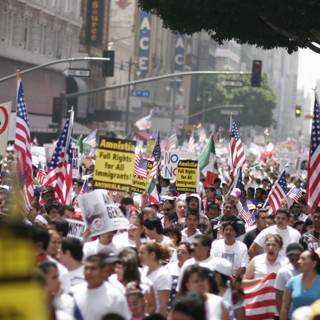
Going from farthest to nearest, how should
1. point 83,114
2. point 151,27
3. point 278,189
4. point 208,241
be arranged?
point 151,27
point 83,114
point 278,189
point 208,241

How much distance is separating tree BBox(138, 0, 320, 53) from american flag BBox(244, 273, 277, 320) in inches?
504

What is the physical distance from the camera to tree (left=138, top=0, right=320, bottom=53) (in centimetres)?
2312

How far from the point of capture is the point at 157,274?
9.13m

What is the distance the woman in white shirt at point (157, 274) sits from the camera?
9070mm

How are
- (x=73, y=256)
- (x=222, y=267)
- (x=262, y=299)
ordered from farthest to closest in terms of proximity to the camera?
(x=262, y=299) → (x=222, y=267) → (x=73, y=256)

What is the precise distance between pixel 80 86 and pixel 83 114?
5.44 meters

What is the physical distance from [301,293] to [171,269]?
1.14m

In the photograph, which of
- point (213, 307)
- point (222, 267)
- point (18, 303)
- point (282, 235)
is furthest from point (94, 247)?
point (18, 303)

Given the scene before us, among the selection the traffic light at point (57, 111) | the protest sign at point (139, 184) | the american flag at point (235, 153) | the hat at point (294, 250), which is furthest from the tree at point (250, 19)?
the traffic light at point (57, 111)

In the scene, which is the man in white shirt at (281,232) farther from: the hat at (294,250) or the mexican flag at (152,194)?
the mexican flag at (152,194)

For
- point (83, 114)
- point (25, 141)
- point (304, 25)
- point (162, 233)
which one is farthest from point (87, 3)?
point (162, 233)

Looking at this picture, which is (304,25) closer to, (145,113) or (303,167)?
(303,167)

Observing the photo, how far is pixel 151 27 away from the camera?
10712cm

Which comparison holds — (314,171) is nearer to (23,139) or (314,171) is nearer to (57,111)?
(23,139)
